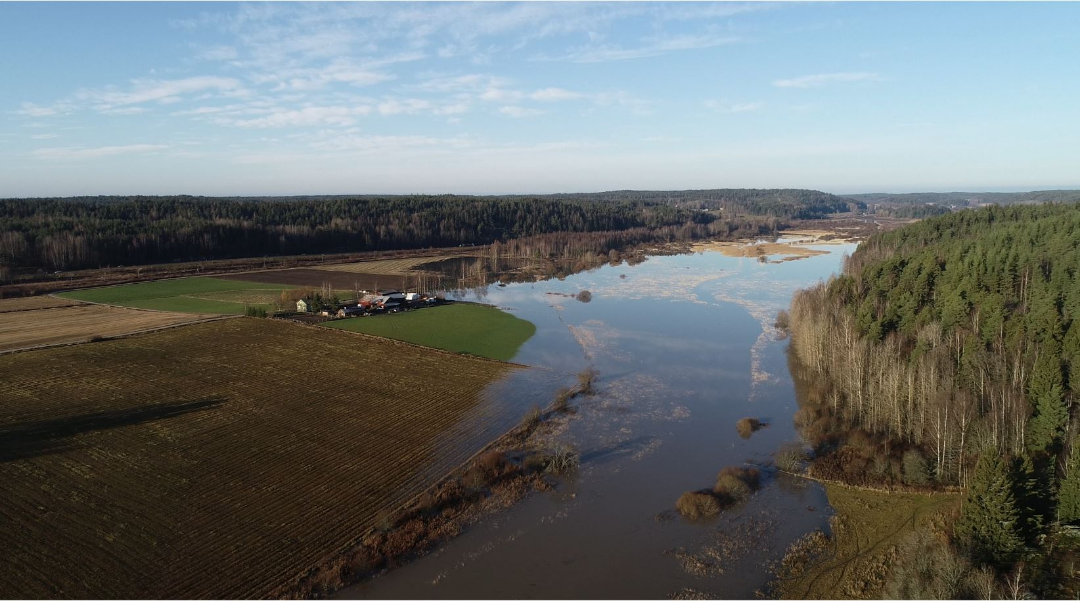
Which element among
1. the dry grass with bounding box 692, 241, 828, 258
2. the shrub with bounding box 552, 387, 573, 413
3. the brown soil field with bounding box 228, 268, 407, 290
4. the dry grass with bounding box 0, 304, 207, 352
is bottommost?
the shrub with bounding box 552, 387, 573, 413

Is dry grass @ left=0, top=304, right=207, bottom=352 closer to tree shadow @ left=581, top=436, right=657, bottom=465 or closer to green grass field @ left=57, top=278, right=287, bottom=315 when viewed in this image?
green grass field @ left=57, top=278, right=287, bottom=315

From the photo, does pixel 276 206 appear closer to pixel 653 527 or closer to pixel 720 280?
pixel 720 280

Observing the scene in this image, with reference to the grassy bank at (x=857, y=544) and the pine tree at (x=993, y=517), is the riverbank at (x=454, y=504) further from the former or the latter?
the pine tree at (x=993, y=517)

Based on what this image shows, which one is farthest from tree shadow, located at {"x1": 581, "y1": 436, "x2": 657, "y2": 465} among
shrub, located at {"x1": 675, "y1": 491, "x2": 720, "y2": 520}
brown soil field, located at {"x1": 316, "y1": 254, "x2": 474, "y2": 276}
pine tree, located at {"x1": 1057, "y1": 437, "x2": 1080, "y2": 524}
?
brown soil field, located at {"x1": 316, "y1": 254, "x2": 474, "y2": 276}

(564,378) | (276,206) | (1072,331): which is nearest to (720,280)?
(564,378)

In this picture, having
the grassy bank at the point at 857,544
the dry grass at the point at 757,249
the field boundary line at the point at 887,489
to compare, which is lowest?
the grassy bank at the point at 857,544

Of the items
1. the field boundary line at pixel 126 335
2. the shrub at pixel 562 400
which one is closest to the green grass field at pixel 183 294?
the field boundary line at pixel 126 335

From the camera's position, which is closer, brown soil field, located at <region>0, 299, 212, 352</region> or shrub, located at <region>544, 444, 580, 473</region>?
shrub, located at <region>544, 444, 580, 473</region>
